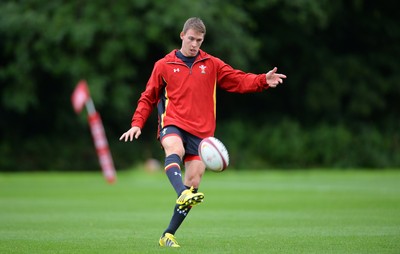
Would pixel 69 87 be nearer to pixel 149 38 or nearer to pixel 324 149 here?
pixel 149 38

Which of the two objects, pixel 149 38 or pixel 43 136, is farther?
pixel 43 136

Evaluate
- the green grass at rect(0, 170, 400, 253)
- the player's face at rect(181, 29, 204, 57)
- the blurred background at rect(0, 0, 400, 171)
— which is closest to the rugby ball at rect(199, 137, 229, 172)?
the green grass at rect(0, 170, 400, 253)

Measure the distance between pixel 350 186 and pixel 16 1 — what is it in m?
18.1

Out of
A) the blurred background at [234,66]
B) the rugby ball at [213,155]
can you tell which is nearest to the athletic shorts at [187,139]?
the rugby ball at [213,155]

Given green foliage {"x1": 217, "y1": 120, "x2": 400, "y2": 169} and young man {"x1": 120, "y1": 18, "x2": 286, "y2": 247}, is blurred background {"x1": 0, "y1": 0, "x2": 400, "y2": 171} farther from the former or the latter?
young man {"x1": 120, "y1": 18, "x2": 286, "y2": 247}

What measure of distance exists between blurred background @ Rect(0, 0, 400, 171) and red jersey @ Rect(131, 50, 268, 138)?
24623 millimetres

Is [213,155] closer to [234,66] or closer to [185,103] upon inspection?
[185,103]

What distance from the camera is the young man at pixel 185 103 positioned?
953 centimetres

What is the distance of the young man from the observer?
31.3 ft

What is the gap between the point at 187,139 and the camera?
9.71 metres

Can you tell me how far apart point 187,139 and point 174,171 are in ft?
1.67

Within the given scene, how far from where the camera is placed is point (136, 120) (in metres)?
9.70

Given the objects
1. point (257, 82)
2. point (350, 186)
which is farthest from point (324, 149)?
point (257, 82)

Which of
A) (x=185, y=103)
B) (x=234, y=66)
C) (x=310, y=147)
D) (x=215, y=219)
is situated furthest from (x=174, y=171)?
(x=310, y=147)
